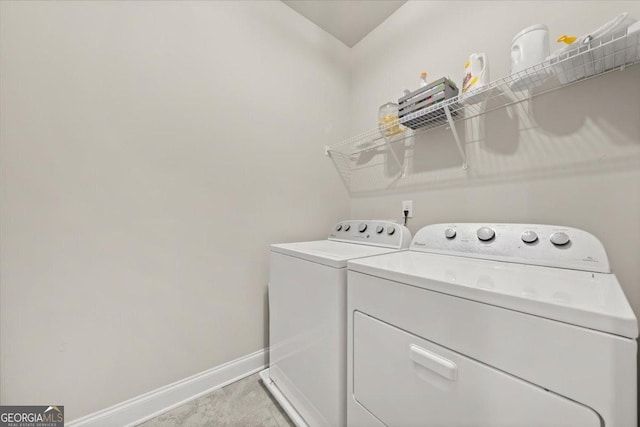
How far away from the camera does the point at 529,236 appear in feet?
3.13

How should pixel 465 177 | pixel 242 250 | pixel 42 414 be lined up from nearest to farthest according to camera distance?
pixel 42 414 → pixel 465 177 → pixel 242 250

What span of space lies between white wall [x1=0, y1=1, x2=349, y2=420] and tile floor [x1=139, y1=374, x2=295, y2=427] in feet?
0.51

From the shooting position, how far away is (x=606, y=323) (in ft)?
1.44

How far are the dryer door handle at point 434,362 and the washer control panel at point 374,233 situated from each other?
0.66 m

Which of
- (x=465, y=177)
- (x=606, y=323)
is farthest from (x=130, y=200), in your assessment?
(x=465, y=177)

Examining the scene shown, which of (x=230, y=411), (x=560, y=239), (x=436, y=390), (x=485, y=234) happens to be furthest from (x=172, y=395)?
(x=560, y=239)

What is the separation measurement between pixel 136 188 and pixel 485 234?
1.65 m

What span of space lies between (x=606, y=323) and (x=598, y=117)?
102 cm

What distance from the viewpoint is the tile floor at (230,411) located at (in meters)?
1.16

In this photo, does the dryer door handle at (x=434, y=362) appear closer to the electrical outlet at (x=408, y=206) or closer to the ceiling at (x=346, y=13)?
the electrical outlet at (x=408, y=206)

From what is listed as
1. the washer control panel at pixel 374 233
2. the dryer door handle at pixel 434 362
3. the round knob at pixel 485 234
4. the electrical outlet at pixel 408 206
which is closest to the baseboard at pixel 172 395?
the washer control panel at pixel 374 233

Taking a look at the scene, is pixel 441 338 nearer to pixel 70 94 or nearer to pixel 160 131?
pixel 160 131

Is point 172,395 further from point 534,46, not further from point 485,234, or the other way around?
point 534,46

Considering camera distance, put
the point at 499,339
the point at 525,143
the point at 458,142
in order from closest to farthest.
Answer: the point at 499,339
the point at 525,143
the point at 458,142
